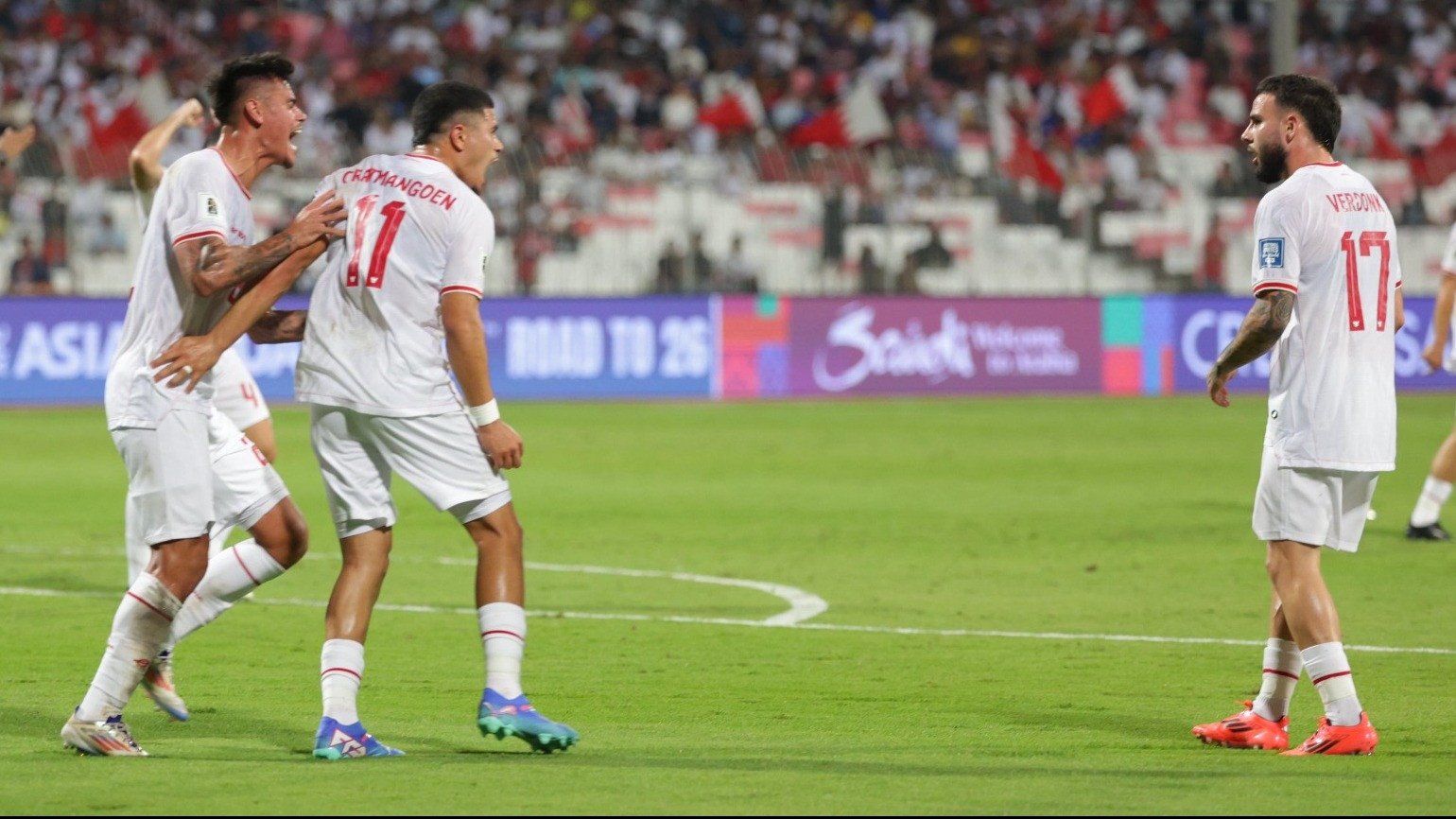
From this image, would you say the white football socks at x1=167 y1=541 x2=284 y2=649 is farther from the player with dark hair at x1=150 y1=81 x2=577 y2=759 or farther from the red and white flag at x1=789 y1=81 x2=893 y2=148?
the red and white flag at x1=789 y1=81 x2=893 y2=148

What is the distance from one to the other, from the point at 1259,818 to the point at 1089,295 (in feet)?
72.9

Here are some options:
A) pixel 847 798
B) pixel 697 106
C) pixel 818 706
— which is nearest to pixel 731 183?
pixel 697 106

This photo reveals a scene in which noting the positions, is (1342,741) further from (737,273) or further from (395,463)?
(737,273)

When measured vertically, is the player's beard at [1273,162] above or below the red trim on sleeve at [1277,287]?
above

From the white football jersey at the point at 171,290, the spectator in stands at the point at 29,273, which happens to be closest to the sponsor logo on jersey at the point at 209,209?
the white football jersey at the point at 171,290

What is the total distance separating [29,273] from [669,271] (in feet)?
25.4

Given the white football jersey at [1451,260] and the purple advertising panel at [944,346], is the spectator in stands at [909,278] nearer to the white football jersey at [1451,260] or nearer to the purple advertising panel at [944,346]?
the purple advertising panel at [944,346]

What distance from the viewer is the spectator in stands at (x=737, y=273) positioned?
26734mm

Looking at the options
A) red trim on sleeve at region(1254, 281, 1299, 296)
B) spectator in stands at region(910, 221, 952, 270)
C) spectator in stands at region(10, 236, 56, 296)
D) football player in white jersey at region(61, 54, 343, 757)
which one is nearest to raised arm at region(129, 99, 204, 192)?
football player in white jersey at region(61, 54, 343, 757)

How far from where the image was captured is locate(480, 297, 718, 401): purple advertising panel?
25.2 metres

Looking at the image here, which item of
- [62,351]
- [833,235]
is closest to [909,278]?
[833,235]

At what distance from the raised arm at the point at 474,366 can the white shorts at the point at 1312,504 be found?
2431 mm

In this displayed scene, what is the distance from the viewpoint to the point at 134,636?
6.44 m

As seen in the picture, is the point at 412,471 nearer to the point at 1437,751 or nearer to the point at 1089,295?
the point at 1437,751
